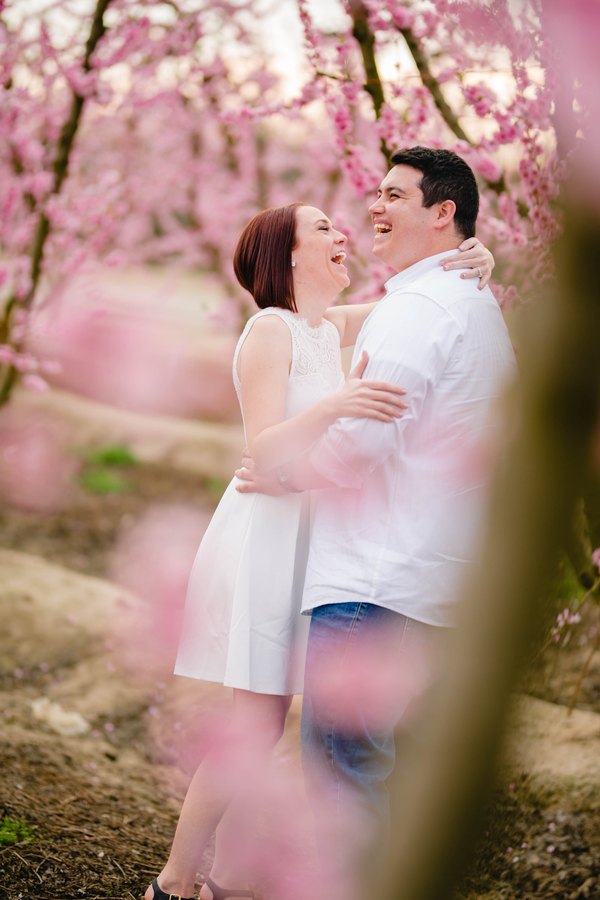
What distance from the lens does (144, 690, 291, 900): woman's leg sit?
2.25m

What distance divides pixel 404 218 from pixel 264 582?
0.88 m

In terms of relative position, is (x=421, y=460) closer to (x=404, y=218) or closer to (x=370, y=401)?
(x=370, y=401)

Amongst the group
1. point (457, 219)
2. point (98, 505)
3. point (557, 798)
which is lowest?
point (98, 505)

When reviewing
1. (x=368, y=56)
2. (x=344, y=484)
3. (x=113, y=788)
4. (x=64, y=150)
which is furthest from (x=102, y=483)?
(x=344, y=484)

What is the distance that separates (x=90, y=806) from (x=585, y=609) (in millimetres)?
1766

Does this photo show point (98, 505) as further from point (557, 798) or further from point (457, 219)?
point (457, 219)

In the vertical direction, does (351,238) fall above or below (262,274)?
above

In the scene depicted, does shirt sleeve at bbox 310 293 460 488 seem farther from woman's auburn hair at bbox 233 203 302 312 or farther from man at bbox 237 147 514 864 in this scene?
woman's auburn hair at bbox 233 203 302 312

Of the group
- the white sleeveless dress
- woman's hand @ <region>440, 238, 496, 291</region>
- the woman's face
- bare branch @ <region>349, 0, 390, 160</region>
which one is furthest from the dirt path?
bare branch @ <region>349, 0, 390, 160</region>

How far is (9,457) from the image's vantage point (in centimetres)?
651

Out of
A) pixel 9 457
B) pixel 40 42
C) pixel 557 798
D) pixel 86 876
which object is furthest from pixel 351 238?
pixel 9 457

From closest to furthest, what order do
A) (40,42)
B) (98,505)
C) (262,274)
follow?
(262,274)
(40,42)
(98,505)

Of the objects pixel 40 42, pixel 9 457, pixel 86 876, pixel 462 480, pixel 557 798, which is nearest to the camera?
pixel 462 480

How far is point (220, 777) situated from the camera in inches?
90.1
